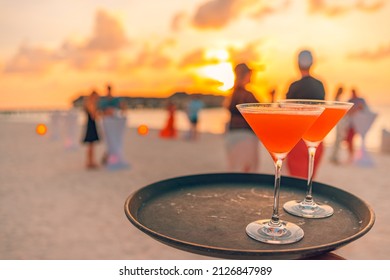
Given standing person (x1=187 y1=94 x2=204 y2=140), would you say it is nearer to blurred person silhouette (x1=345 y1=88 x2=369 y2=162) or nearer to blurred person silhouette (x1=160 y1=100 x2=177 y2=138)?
blurred person silhouette (x1=160 y1=100 x2=177 y2=138)

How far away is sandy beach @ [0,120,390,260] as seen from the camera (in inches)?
142

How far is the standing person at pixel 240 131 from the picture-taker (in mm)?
3809

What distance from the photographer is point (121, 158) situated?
7547mm

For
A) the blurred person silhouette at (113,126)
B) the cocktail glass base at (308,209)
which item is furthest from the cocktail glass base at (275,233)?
the blurred person silhouette at (113,126)

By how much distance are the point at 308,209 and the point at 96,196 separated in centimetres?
432

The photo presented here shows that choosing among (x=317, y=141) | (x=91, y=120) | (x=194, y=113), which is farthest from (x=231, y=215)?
(x=194, y=113)

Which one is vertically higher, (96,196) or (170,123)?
(170,123)

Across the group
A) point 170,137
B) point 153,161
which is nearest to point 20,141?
point 170,137

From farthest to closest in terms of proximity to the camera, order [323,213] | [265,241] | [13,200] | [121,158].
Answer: [121,158] < [13,200] < [323,213] < [265,241]

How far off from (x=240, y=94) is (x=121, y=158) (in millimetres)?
4385

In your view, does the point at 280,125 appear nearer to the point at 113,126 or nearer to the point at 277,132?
the point at 277,132

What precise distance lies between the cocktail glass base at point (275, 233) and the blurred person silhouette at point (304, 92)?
2006 millimetres

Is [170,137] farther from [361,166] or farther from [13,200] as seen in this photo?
[13,200]

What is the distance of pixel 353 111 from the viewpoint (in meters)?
7.84
